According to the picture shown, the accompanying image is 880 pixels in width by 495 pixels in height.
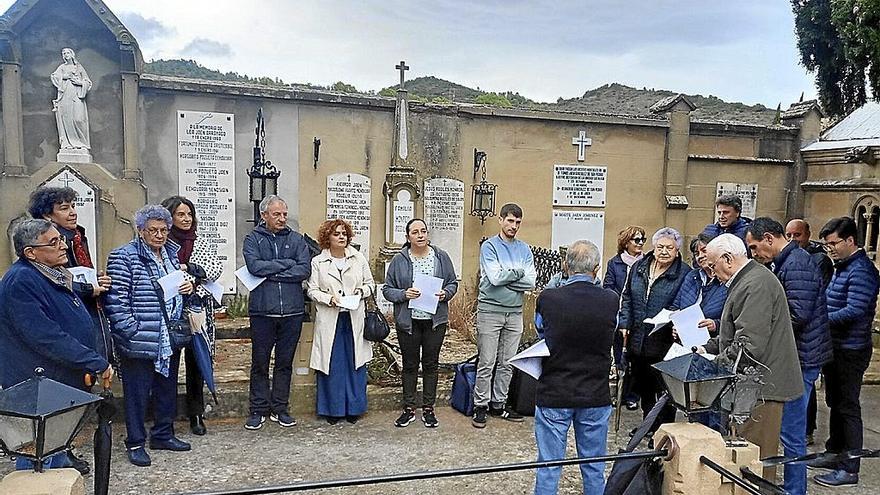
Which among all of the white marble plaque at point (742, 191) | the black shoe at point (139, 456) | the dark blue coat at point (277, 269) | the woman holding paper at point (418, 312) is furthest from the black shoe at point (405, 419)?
the white marble plaque at point (742, 191)

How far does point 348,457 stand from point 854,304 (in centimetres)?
347

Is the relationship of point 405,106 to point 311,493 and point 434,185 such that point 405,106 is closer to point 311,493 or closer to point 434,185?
point 434,185

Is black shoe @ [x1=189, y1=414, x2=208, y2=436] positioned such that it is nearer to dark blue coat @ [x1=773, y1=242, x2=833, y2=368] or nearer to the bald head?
dark blue coat @ [x1=773, y1=242, x2=833, y2=368]

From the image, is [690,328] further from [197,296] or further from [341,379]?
[197,296]

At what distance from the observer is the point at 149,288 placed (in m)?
4.03

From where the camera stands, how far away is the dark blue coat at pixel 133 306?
395cm

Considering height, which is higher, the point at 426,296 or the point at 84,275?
the point at 84,275

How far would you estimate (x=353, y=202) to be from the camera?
29.6ft

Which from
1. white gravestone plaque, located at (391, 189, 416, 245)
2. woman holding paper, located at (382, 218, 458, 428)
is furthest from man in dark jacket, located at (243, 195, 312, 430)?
white gravestone plaque, located at (391, 189, 416, 245)

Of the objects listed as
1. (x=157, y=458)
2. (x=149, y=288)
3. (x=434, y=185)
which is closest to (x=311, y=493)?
(x=157, y=458)

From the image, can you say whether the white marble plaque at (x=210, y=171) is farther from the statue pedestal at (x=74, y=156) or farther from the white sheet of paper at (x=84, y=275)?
the white sheet of paper at (x=84, y=275)

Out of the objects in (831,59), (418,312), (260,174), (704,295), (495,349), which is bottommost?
(495,349)

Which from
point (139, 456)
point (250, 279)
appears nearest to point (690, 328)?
point (250, 279)

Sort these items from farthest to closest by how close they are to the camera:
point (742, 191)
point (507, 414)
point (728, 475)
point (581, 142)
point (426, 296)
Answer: point (742, 191)
point (581, 142)
point (507, 414)
point (426, 296)
point (728, 475)
